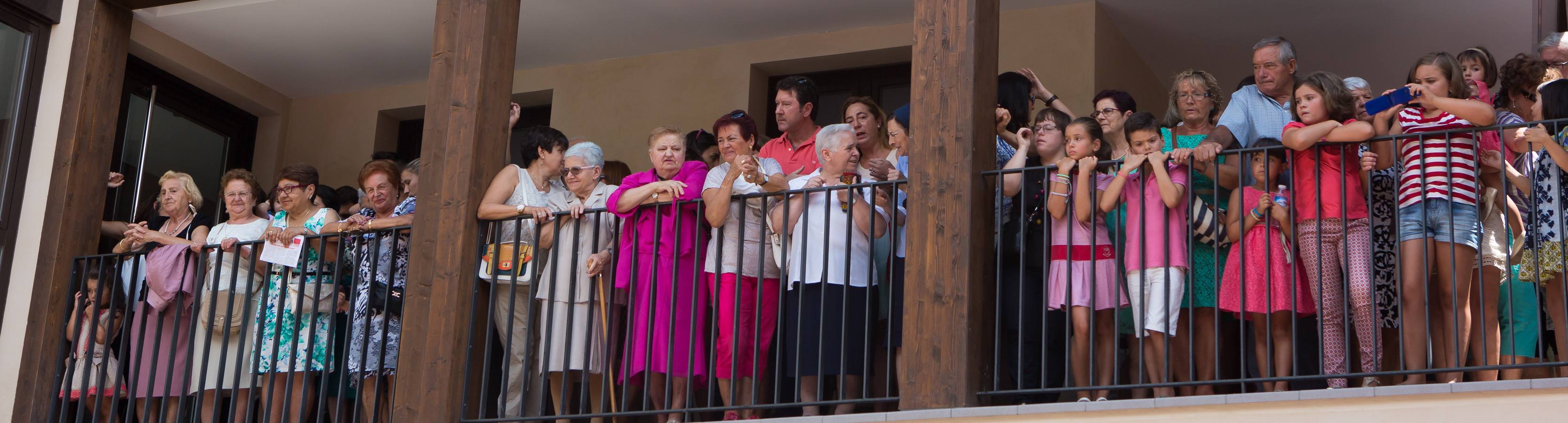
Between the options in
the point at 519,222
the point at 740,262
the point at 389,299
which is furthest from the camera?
the point at 389,299

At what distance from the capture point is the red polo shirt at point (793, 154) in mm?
6496

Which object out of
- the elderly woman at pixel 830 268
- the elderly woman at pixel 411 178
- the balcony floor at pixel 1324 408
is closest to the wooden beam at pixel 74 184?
the elderly woman at pixel 411 178

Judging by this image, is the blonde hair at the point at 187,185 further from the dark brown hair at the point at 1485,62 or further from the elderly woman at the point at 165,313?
the dark brown hair at the point at 1485,62

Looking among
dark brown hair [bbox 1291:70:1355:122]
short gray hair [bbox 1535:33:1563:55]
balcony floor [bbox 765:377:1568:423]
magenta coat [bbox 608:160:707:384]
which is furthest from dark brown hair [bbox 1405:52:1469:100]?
magenta coat [bbox 608:160:707:384]

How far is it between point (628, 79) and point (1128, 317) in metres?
4.48

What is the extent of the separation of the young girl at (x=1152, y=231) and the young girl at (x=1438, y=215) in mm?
723

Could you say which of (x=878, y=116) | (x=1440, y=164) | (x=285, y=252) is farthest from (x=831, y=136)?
(x=285, y=252)

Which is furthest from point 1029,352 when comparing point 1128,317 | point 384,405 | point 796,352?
point 384,405

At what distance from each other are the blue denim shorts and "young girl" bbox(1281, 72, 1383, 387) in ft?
0.48

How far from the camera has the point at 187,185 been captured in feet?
24.9

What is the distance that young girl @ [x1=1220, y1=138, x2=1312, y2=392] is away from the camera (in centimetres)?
522

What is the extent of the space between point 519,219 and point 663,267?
0.67 m

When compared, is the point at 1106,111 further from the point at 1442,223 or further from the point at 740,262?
the point at 740,262

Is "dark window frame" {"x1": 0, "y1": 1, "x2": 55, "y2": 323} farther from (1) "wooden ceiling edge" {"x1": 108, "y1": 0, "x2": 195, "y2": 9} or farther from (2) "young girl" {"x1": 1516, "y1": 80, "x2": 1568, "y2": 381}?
(2) "young girl" {"x1": 1516, "y1": 80, "x2": 1568, "y2": 381}
